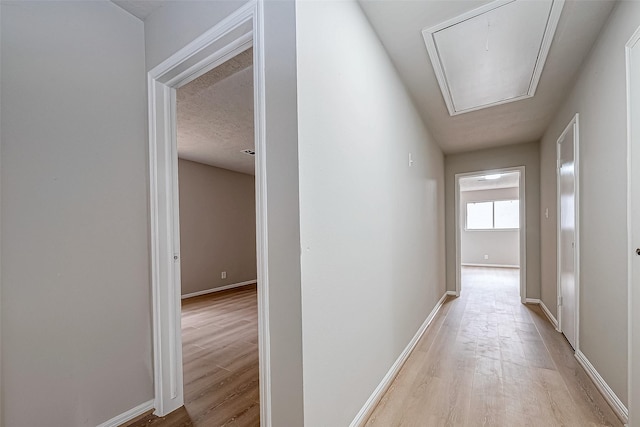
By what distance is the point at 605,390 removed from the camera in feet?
5.77

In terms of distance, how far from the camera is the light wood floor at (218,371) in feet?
5.38

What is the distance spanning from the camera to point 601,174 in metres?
1.84

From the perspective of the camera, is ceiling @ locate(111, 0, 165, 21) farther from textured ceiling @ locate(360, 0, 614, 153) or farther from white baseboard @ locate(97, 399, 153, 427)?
white baseboard @ locate(97, 399, 153, 427)

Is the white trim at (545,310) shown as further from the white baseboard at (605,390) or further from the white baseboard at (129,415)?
the white baseboard at (129,415)

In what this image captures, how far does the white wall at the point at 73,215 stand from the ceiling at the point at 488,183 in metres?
6.79

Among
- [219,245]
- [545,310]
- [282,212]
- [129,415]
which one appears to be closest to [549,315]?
[545,310]

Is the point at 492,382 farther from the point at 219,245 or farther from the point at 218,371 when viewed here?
the point at 219,245

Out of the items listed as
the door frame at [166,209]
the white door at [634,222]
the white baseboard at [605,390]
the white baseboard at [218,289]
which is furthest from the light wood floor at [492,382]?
the white baseboard at [218,289]

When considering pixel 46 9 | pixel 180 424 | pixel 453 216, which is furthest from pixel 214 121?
pixel 453 216

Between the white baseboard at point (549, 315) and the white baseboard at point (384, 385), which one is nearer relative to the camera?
the white baseboard at point (384, 385)

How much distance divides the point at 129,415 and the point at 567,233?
3.80 metres

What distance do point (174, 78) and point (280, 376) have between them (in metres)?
1.75

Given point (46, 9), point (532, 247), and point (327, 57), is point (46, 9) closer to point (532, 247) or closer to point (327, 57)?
point (327, 57)

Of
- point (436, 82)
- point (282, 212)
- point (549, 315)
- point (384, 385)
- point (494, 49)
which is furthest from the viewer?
point (549, 315)
